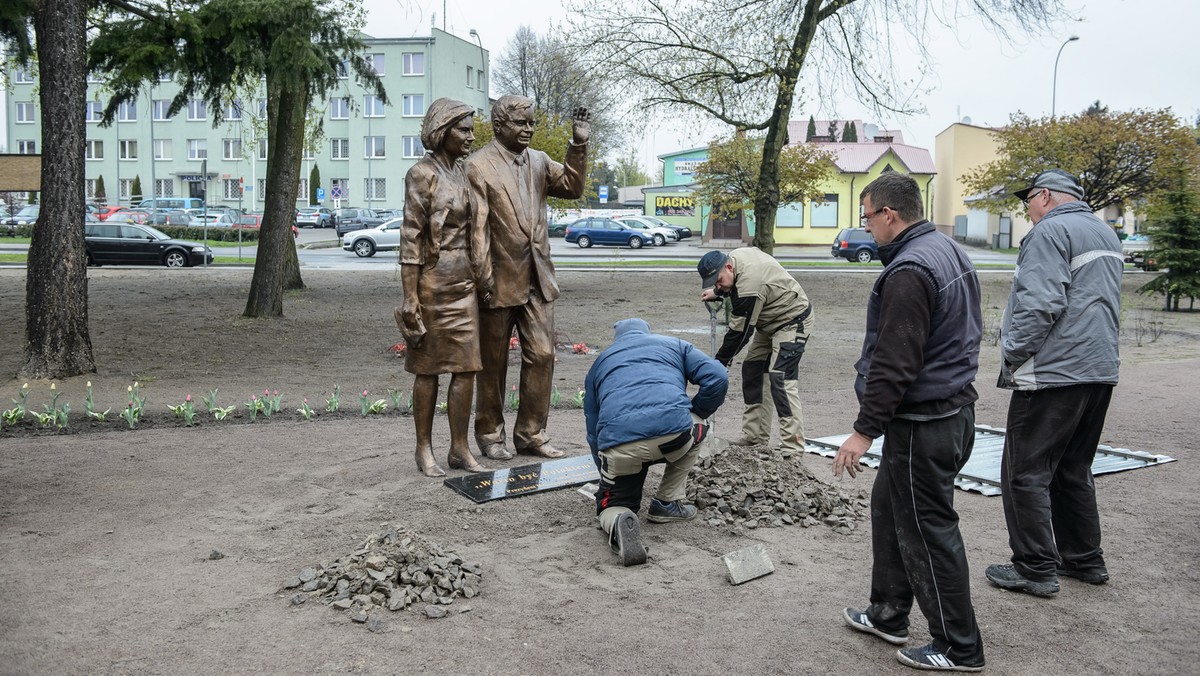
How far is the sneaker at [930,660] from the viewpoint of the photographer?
394cm

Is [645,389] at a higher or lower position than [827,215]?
lower

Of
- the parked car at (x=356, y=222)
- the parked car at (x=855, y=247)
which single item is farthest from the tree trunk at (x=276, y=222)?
the parked car at (x=356, y=222)

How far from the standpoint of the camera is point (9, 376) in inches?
430

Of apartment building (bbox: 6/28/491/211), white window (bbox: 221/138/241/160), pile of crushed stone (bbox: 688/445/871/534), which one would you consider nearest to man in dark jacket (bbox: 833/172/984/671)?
pile of crushed stone (bbox: 688/445/871/534)

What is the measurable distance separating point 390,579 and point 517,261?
275 cm

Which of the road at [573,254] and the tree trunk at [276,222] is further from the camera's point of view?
the road at [573,254]

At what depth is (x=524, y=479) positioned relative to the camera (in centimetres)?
653

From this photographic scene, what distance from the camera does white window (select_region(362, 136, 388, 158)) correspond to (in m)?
67.6

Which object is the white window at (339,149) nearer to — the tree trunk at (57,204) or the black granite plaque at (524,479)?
the tree trunk at (57,204)

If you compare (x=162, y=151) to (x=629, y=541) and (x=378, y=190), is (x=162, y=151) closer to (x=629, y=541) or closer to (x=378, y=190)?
(x=378, y=190)

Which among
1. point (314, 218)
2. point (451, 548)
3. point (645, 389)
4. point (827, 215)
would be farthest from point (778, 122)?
point (314, 218)

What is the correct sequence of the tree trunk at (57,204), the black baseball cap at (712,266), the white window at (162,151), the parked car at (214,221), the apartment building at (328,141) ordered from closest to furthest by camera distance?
the black baseball cap at (712,266) → the tree trunk at (57,204) → the parked car at (214,221) → the apartment building at (328,141) → the white window at (162,151)

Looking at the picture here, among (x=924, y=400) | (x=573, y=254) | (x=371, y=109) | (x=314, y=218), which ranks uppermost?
(x=371, y=109)

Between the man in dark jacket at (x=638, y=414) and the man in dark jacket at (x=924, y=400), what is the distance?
1.33 m
